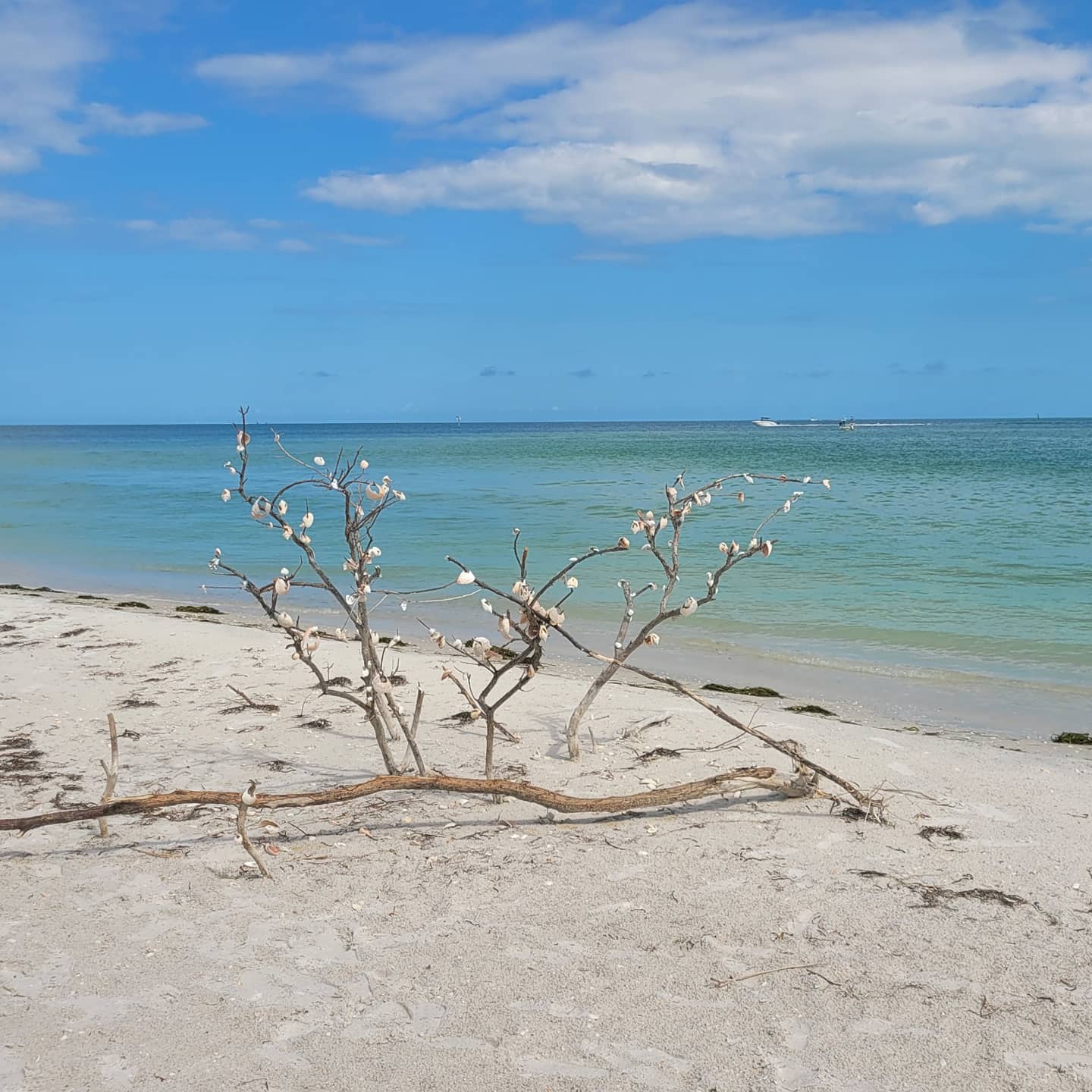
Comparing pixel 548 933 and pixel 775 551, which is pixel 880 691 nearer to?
pixel 548 933

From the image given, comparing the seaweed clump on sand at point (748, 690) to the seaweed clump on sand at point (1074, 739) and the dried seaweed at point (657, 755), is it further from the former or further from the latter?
the dried seaweed at point (657, 755)

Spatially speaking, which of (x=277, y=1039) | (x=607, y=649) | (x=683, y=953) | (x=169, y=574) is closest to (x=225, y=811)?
(x=277, y=1039)

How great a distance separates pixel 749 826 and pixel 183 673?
439 centimetres

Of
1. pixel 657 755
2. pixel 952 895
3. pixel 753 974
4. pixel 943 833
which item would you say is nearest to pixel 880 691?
pixel 657 755

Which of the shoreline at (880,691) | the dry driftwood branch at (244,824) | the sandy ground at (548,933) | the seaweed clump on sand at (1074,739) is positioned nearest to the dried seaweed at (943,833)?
the sandy ground at (548,933)

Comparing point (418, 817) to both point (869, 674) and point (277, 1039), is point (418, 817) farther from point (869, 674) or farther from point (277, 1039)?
point (869, 674)

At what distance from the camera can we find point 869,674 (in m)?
8.32

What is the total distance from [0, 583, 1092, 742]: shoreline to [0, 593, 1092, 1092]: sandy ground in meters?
1.26

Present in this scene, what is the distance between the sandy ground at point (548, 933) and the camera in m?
2.78

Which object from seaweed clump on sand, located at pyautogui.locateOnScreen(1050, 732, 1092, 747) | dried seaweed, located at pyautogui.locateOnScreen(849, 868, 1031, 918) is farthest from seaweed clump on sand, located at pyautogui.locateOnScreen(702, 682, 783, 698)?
dried seaweed, located at pyautogui.locateOnScreen(849, 868, 1031, 918)

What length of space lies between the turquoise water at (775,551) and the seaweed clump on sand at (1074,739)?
171 centimetres

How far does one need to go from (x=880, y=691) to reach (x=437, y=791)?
14.1ft

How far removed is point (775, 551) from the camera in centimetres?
1570

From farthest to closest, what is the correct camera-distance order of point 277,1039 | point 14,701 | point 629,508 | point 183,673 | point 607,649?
point 629,508 < point 607,649 < point 183,673 < point 14,701 < point 277,1039
